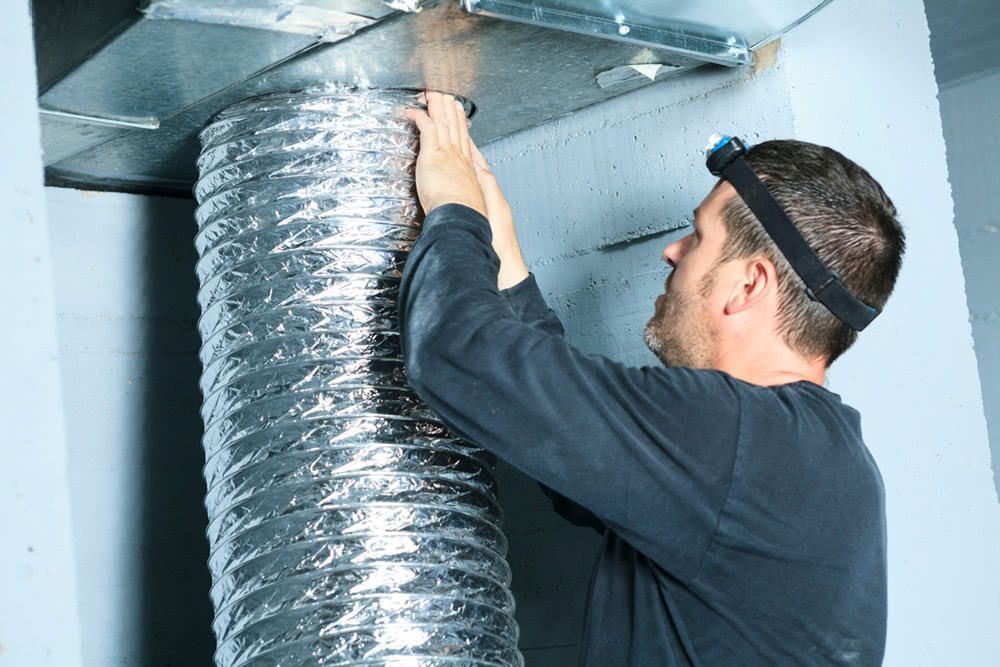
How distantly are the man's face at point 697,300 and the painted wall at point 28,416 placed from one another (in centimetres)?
85

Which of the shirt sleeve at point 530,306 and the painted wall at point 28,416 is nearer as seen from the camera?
the painted wall at point 28,416

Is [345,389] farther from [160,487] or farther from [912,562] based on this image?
[912,562]

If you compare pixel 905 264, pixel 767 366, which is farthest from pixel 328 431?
pixel 905 264

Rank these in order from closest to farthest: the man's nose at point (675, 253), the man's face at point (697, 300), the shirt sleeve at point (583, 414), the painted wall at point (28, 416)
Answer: the painted wall at point (28, 416) < the shirt sleeve at point (583, 414) < the man's face at point (697, 300) < the man's nose at point (675, 253)

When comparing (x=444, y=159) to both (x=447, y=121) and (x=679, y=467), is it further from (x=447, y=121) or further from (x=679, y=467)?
(x=679, y=467)

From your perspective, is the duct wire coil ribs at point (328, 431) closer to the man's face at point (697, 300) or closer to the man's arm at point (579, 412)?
the man's arm at point (579, 412)

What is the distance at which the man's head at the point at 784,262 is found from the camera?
58.9 inches

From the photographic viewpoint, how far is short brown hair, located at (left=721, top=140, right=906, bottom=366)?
149 centimetres

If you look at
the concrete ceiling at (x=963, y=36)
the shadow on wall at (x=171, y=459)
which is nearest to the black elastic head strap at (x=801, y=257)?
the shadow on wall at (x=171, y=459)

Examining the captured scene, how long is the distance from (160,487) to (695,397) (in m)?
1.18

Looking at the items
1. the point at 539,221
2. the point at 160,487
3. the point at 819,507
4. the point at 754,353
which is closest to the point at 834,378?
the point at 754,353

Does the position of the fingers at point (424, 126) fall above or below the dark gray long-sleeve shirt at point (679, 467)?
above

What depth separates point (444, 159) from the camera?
1.58 metres

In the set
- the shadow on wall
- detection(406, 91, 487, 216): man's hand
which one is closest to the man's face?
detection(406, 91, 487, 216): man's hand
